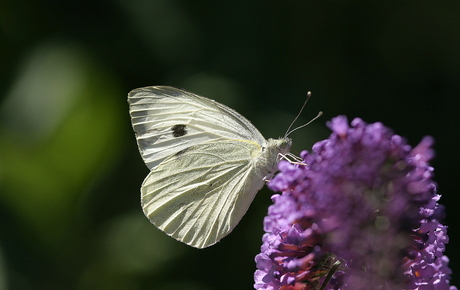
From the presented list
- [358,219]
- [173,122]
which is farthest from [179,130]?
[358,219]

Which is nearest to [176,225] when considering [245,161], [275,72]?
[245,161]

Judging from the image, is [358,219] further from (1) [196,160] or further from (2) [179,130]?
(2) [179,130]

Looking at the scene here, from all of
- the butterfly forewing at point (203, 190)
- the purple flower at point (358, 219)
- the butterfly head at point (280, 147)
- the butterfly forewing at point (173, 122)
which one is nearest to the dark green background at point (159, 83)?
the butterfly forewing at point (173, 122)

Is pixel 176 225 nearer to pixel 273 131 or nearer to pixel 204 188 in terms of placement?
pixel 204 188

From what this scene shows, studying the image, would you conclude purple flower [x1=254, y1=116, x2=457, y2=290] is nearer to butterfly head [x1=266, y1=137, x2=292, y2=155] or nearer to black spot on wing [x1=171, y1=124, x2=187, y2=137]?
butterfly head [x1=266, y1=137, x2=292, y2=155]

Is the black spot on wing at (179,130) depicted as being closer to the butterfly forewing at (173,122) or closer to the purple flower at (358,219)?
the butterfly forewing at (173,122)

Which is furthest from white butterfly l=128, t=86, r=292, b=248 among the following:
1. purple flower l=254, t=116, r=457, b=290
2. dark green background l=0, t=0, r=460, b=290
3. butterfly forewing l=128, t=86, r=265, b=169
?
dark green background l=0, t=0, r=460, b=290
